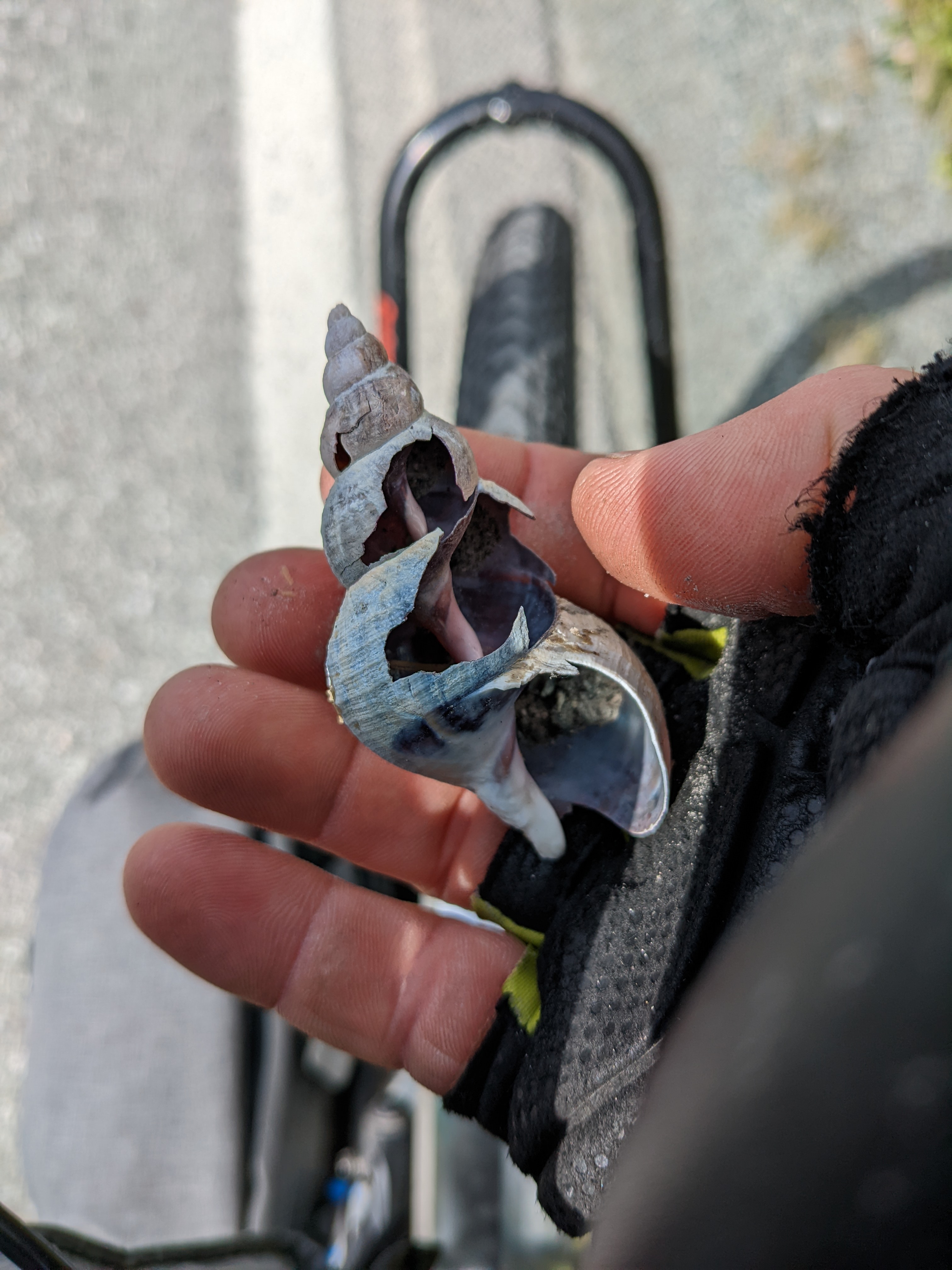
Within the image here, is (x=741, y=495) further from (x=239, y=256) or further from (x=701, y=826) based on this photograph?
(x=239, y=256)

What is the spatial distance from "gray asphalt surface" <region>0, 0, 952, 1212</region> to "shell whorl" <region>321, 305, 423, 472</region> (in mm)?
962

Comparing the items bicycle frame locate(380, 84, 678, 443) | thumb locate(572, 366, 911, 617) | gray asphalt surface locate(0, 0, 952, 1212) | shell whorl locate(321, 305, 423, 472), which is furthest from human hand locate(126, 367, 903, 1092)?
gray asphalt surface locate(0, 0, 952, 1212)

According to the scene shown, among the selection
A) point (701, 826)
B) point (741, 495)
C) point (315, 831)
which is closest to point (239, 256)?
point (315, 831)

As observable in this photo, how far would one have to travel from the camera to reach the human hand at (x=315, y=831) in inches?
35.4

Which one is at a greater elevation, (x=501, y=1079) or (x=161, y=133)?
(x=161, y=133)

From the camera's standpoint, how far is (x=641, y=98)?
1.68m

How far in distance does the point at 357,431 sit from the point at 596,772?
39 centimetres

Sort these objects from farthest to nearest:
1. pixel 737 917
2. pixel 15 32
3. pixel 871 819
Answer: pixel 15 32 < pixel 737 917 < pixel 871 819

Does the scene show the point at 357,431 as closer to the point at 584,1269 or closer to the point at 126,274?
the point at 584,1269

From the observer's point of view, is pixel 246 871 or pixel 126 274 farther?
pixel 126 274

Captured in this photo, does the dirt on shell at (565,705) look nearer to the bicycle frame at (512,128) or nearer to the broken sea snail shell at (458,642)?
the broken sea snail shell at (458,642)

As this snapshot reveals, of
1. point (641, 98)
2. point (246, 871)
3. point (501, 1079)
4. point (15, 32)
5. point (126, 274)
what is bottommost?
point (501, 1079)

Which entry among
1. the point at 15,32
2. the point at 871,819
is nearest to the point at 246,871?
the point at 871,819

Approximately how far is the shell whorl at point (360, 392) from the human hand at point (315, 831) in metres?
0.21
